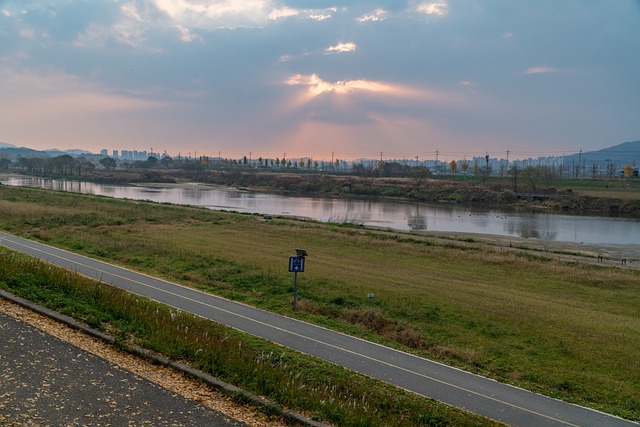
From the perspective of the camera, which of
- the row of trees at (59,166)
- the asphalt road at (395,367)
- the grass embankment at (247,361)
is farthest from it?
the row of trees at (59,166)

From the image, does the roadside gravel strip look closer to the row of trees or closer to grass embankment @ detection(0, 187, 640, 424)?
grass embankment @ detection(0, 187, 640, 424)

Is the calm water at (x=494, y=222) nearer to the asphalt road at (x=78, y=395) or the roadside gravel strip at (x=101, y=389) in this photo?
the roadside gravel strip at (x=101, y=389)

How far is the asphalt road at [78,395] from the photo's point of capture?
678 cm

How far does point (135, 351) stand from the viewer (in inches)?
356

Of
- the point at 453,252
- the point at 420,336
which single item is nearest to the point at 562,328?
the point at 420,336

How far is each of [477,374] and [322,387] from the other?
3.92m

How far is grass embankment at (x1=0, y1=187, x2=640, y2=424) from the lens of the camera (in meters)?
12.2

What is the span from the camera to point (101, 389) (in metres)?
7.63

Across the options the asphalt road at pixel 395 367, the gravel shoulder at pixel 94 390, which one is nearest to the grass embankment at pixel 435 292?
the asphalt road at pixel 395 367

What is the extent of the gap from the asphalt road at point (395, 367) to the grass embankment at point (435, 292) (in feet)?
2.37

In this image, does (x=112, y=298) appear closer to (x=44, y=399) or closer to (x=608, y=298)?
(x=44, y=399)

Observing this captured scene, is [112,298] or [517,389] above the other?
[112,298]

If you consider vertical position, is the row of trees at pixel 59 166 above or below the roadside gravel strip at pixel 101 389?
above

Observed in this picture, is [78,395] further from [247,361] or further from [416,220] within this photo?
[416,220]
